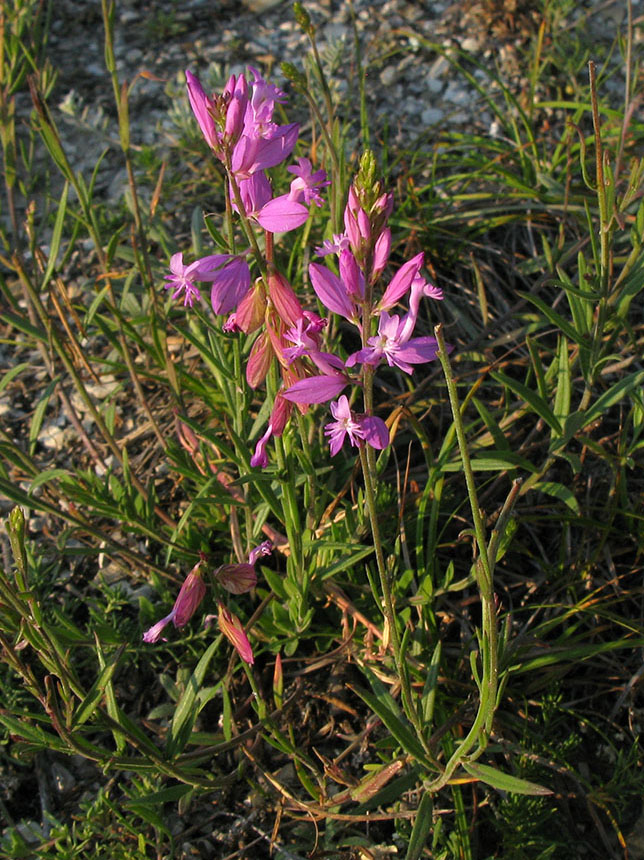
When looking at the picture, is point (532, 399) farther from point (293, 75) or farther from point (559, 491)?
point (293, 75)

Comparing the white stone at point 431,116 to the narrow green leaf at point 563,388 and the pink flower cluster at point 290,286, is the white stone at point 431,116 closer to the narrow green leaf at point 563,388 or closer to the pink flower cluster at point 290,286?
the narrow green leaf at point 563,388

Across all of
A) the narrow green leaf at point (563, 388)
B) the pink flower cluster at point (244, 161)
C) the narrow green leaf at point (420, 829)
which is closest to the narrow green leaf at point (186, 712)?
the narrow green leaf at point (420, 829)

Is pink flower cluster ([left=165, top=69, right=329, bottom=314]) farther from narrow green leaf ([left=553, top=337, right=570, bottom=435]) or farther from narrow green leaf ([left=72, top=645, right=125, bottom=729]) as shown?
narrow green leaf ([left=553, top=337, right=570, bottom=435])

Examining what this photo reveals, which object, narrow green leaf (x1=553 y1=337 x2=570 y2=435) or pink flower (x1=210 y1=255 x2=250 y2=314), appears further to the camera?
narrow green leaf (x1=553 y1=337 x2=570 y2=435)

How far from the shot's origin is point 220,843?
90.0 inches

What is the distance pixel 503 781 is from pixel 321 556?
89 cm

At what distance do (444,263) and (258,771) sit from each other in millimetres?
2239

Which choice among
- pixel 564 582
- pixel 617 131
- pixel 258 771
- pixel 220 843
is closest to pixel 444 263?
pixel 617 131

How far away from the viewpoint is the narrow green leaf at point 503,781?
1.75 m

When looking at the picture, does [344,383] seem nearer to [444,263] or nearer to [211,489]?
[211,489]

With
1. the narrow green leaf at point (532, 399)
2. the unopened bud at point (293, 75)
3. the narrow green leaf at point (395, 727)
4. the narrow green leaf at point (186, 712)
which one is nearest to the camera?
the narrow green leaf at point (395, 727)

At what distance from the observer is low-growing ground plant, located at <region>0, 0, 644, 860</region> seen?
1.71 meters

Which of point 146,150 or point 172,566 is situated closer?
point 172,566

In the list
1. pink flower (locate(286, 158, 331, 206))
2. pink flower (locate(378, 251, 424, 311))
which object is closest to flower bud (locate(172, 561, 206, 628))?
pink flower (locate(378, 251, 424, 311))
